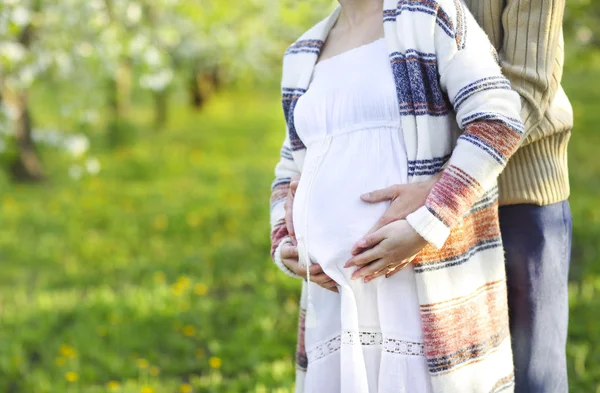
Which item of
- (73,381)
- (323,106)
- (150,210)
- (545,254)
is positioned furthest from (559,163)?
(150,210)

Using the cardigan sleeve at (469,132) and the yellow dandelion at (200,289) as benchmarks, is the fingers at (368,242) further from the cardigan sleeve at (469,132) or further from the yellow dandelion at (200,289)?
the yellow dandelion at (200,289)

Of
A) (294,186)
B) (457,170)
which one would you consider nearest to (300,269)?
(294,186)

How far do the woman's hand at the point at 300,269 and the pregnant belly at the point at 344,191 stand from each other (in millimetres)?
33

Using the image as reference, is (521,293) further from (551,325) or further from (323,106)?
(323,106)

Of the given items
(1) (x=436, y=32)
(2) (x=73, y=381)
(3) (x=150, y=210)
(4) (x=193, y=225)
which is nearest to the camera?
(1) (x=436, y=32)

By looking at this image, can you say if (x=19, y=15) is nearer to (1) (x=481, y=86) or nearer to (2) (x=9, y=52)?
(2) (x=9, y=52)

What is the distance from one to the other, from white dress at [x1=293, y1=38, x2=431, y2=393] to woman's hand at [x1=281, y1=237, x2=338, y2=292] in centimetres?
3

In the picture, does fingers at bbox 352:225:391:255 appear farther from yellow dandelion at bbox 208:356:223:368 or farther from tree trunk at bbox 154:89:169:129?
tree trunk at bbox 154:89:169:129

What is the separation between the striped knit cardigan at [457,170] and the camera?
1594mm

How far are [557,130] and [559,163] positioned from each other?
117 mm

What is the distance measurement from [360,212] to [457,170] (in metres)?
0.28

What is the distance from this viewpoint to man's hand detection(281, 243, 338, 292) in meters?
1.80

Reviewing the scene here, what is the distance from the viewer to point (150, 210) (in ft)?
24.6

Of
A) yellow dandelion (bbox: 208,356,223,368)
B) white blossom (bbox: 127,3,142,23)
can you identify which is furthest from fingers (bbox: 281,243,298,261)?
white blossom (bbox: 127,3,142,23)
